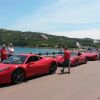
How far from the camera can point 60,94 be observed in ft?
29.9

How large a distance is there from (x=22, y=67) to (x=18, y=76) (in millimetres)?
478

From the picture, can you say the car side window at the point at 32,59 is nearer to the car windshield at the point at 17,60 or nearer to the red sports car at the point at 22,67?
the red sports car at the point at 22,67

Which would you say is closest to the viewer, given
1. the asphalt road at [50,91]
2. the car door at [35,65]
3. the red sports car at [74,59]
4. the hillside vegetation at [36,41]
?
→ the asphalt road at [50,91]

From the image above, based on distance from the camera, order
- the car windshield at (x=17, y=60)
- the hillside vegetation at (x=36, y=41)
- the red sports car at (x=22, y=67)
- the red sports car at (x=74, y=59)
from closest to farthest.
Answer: the red sports car at (x=22, y=67), the car windshield at (x=17, y=60), the red sports car at (x=74, y=59), the hillside vegetation at (x=36, y=41)

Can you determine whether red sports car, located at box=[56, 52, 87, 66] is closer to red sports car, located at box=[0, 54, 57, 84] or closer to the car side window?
red sports car, located at box=[0, 54, 57, 84]

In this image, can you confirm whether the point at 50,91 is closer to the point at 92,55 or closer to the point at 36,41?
the point at 92,55

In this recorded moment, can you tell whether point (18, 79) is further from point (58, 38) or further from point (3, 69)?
point (58, 38)

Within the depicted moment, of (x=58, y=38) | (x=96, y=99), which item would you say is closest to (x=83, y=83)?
(x=96, y=99)

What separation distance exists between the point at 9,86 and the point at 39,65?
115 inches

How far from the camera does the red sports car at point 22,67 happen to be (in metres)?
11.0

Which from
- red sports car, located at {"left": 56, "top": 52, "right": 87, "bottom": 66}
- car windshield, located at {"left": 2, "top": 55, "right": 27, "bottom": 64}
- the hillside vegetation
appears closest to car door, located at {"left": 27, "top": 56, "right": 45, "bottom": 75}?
car windshield, located at {"left": 2, "top": 55, "right": 27, "bottom": 64}

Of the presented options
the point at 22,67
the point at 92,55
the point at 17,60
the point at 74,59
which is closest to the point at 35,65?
the point at 17,60

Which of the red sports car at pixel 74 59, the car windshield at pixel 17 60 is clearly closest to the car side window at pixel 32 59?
the car windshield at pixel 17 60

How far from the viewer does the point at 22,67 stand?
469 inches
